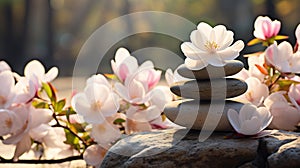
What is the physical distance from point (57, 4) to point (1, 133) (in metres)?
6.86

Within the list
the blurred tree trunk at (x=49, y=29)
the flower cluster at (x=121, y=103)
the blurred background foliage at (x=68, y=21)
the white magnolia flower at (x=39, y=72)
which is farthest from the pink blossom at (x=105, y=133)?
the blurred tree trunk at (x=49, y=29)

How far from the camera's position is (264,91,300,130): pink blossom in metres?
0.66

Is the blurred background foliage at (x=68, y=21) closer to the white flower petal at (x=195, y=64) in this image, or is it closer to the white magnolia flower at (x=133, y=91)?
the white magnolia flower at (x=133, y=91)

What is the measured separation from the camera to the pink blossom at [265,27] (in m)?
0.71

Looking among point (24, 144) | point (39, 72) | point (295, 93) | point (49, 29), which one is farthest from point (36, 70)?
point (49, 29)

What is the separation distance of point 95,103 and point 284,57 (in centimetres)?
26

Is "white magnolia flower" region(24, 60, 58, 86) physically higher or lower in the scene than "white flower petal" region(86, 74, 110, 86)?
higher

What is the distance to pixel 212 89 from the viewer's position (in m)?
0.58

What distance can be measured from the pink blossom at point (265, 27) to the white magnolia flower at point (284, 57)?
0.17 ft

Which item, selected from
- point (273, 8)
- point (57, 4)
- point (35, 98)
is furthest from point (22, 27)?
point (35, 98)

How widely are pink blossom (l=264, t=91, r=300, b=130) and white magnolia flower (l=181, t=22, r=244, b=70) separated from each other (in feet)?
0.43

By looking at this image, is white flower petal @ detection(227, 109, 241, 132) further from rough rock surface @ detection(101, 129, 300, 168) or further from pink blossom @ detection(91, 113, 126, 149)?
pink blossom @ detection(91, 113, 126, 149)

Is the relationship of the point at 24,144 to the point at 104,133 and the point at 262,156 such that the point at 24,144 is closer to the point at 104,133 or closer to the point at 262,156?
the point at 104,133

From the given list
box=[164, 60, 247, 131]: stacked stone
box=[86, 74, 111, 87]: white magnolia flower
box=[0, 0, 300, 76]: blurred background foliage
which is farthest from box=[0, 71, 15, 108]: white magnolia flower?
box=[0, 0, 300, 76]: blurred background foliage
